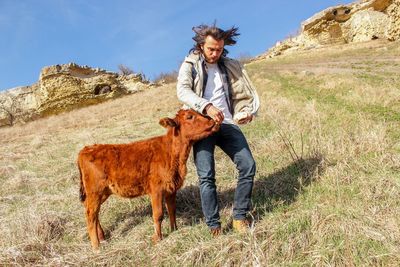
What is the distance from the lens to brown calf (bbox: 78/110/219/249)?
4691mm

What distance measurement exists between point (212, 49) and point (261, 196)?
225cm

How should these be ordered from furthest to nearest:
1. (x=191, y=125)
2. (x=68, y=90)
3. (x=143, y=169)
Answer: (x=68, y=90), (x=143, y=169), (x=191, y=125)

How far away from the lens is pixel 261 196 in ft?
18.3

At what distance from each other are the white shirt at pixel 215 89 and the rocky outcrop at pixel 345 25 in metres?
31.6

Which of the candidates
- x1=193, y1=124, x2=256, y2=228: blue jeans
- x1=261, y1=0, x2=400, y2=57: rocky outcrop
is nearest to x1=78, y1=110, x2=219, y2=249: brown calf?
x1=193, y1=124, x2=256, y2=228: blue jeans

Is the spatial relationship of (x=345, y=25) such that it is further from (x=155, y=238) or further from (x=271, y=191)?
(x=155, y=238)

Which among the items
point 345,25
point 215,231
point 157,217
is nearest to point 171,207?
point 157,217

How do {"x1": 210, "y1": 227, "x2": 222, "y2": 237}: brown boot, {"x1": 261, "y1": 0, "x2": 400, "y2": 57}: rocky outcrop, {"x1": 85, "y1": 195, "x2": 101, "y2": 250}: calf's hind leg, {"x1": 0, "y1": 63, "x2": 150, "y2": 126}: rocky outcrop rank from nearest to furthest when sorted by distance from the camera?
1. {"x1": 210, "y1": 227, "x2": 222, "y2": 237}: brown boot
2. {"x1": 85, "y1": 195, "x2": 101, "y2": 250}: calf's hind leg
3. {"x1": 261, "y1": 0, "x2": 400, "y2": 57}: rocky outcrop
4. {"x1": 0, "y1": 63, "x2": 150, "y2": 126}: rocky outcrop

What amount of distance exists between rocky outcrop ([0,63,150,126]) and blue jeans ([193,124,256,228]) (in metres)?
34.0

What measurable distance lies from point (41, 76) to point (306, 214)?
38175 millimetres

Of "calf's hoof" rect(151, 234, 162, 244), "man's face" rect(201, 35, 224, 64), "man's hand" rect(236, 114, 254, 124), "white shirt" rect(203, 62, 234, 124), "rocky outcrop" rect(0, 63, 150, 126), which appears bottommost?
"calf's hoof" rect(151, 234, 162, 244)

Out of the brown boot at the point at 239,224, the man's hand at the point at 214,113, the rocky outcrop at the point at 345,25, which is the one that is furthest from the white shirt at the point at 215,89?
the rocky outcrop at the point at 345,25

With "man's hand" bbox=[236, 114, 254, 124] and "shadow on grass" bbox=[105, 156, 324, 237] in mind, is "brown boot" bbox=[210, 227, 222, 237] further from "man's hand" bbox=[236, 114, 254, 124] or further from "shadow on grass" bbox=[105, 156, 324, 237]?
"man's hand" bbox=[236, 114, 254, 124]

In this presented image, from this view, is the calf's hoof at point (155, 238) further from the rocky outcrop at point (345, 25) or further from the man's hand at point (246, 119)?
the rocky outcrop at point (345, 25)
